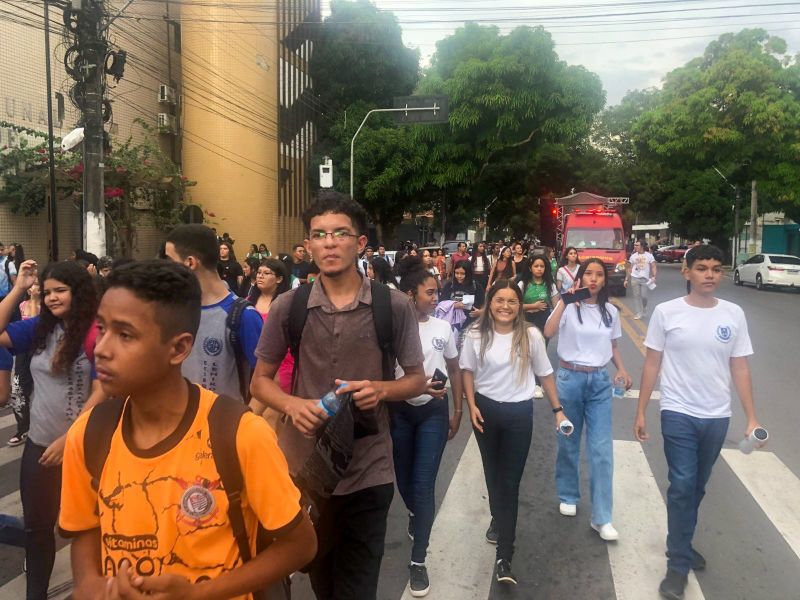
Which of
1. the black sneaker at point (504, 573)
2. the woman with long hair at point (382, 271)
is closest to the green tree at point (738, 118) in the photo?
the woman with long hair at point (382, 271)

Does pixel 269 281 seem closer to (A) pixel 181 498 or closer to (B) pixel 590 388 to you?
(B) pixel 590 388

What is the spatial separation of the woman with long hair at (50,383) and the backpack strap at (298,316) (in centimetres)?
107

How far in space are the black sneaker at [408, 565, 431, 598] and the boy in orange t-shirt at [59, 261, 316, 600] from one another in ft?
7.14

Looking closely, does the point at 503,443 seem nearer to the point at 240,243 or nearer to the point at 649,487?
the point at 649,487

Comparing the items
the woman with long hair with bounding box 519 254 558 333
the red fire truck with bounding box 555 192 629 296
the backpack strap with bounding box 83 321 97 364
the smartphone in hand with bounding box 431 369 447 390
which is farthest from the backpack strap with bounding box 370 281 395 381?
the red fire truck with bounding box 555 192 629 296

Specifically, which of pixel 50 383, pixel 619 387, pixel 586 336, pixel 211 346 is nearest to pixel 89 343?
pixel 50 383

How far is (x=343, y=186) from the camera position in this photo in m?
30.0

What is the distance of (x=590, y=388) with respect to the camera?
445 centimetres

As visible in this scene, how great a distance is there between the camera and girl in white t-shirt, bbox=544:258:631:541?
429cm

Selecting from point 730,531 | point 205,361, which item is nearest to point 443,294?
point 730,531

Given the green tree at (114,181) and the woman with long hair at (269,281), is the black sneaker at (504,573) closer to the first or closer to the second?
the woman with long hair at (269,281)

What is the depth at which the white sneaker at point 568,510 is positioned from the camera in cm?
460

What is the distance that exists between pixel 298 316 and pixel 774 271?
24633 millimetres

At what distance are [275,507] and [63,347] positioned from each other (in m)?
2.07
